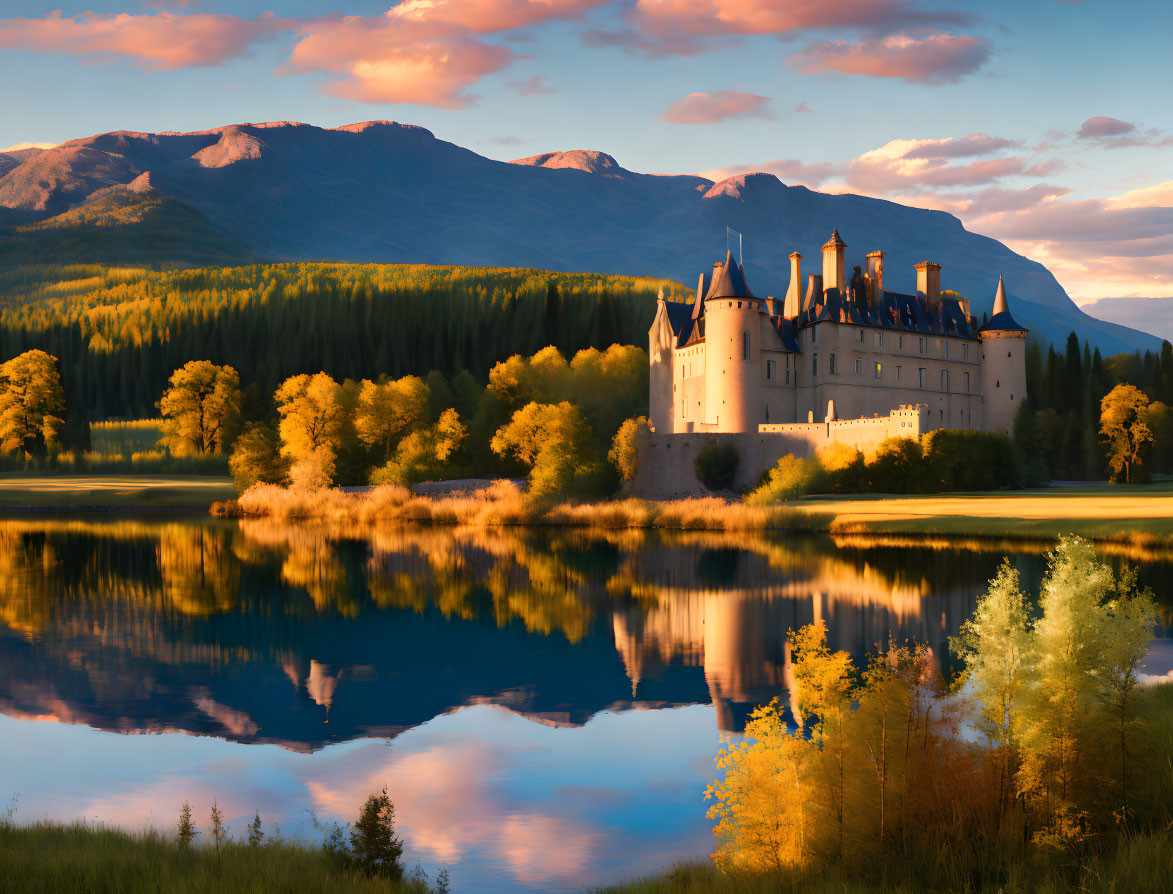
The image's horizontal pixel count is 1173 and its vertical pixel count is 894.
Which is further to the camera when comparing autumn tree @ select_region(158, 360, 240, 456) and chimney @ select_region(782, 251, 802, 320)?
autumn tree @ select_region(158, 360, 240, 456)

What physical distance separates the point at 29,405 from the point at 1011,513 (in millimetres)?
84133

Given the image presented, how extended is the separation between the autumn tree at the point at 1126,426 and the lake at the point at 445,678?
151 feet

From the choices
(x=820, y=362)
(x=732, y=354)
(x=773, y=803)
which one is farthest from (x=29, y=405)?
(x=773, y=803)

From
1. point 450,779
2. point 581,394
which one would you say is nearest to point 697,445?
point 581,394

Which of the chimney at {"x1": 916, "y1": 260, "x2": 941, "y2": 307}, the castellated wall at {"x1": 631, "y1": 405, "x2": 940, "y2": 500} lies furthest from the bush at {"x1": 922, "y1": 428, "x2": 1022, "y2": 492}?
the chimney at {"x1": 916, "y1": 260, "x2": 941, "y2": 307}

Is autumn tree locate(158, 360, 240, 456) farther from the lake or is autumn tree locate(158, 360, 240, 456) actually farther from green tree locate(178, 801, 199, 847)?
green tree locate(178, 801, 199, 847)

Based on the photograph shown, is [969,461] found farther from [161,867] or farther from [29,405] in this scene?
[29,405]

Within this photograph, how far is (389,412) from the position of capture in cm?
7781

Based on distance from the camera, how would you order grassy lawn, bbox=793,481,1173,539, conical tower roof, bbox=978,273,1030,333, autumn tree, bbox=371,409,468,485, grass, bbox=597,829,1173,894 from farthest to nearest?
conical tower roof, bbox=978,273,1030,333 < autumn tree, bbox=371,409,468,485 < grassy lawn, bbox=793,481,1173,539 < grass, bbox=597,829,1173,894

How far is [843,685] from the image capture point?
947cm

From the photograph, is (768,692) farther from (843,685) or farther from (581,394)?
(581,394)

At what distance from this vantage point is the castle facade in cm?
8144

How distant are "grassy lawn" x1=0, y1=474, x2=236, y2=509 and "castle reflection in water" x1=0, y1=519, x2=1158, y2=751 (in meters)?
33.4

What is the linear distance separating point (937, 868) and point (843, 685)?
1733 millimetres
